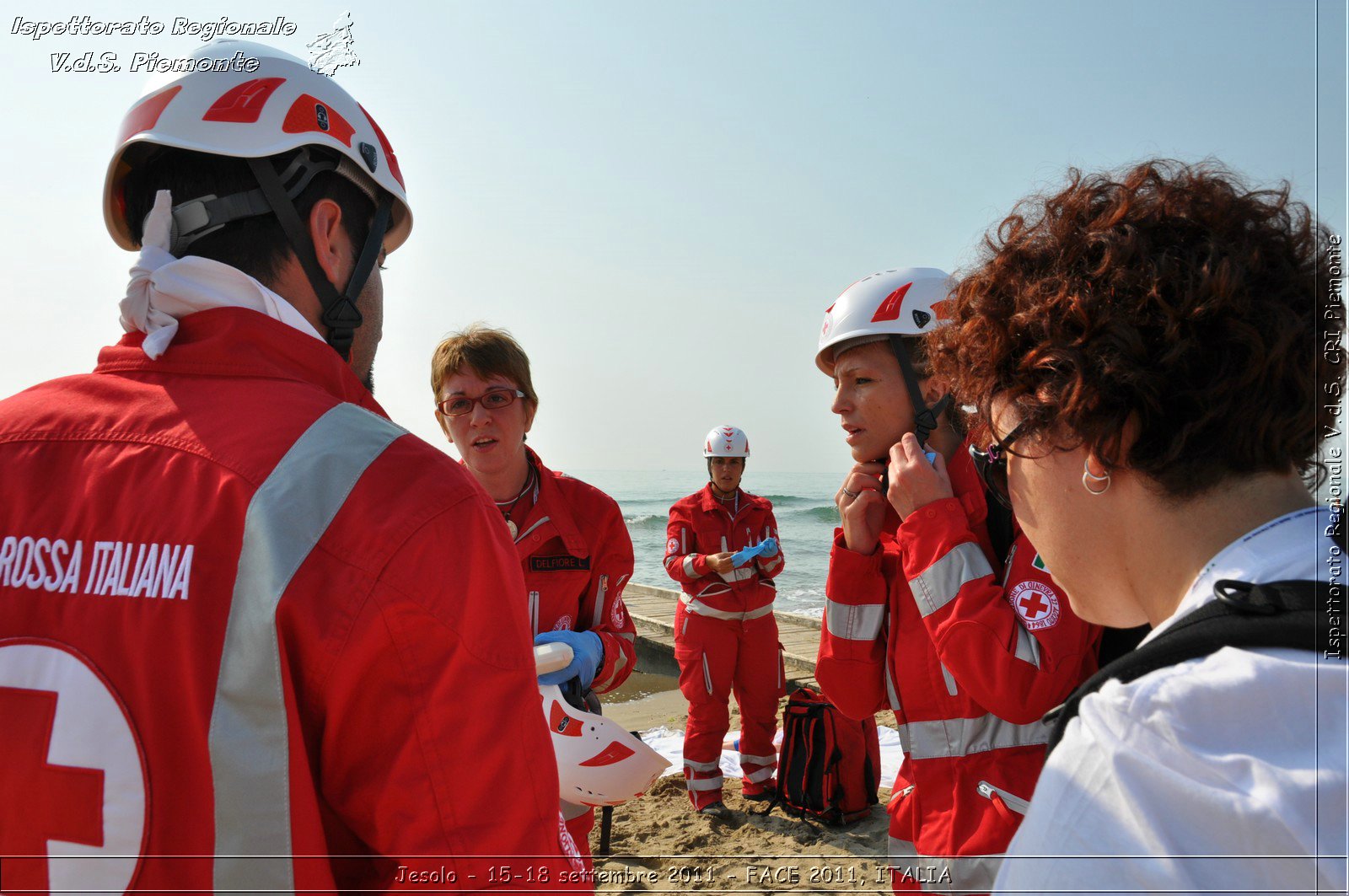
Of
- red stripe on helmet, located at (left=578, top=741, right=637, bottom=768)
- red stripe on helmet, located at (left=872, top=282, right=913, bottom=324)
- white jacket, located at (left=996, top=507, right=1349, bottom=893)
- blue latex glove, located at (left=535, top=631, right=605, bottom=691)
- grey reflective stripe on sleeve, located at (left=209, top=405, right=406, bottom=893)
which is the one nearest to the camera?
white jacket, located at (left=996, top=507, right=1349, bottom=893)

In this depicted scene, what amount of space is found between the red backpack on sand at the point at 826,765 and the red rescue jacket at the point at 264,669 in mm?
5353

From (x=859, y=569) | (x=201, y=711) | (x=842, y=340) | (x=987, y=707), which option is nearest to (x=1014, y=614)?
(x=987, y=707)

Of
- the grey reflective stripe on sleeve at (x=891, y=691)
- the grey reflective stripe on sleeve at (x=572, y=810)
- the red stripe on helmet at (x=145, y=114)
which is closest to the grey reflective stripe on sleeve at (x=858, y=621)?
the grey reflective stripe on sleeve at (x=891, y=691)

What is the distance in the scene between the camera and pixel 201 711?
47.8 inches

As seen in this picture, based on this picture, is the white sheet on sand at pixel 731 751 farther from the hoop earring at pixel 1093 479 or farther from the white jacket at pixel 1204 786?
the white jacket at pixel 1204 786

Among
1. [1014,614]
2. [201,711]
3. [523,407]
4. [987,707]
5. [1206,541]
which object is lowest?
[987,707]

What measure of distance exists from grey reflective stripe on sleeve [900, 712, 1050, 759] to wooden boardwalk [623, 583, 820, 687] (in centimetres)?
688

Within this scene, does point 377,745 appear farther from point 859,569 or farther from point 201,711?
point 859,569

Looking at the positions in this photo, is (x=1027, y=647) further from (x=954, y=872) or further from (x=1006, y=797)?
(x=954, y=872)

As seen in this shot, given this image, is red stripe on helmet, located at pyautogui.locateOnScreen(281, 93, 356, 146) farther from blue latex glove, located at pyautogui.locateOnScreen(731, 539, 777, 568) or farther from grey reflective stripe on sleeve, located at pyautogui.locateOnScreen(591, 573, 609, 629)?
blue latex glove, located at pyautogui.locateOnScreen(731, 539, 777, 568)

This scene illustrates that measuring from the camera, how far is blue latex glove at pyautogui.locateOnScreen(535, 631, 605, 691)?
352cm

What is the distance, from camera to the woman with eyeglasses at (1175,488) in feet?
2.92

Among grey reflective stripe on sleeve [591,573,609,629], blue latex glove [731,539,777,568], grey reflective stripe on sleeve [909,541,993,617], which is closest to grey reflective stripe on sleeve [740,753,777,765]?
blue latex glove [731,539,777,568]

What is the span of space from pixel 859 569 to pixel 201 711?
2.17 meters
